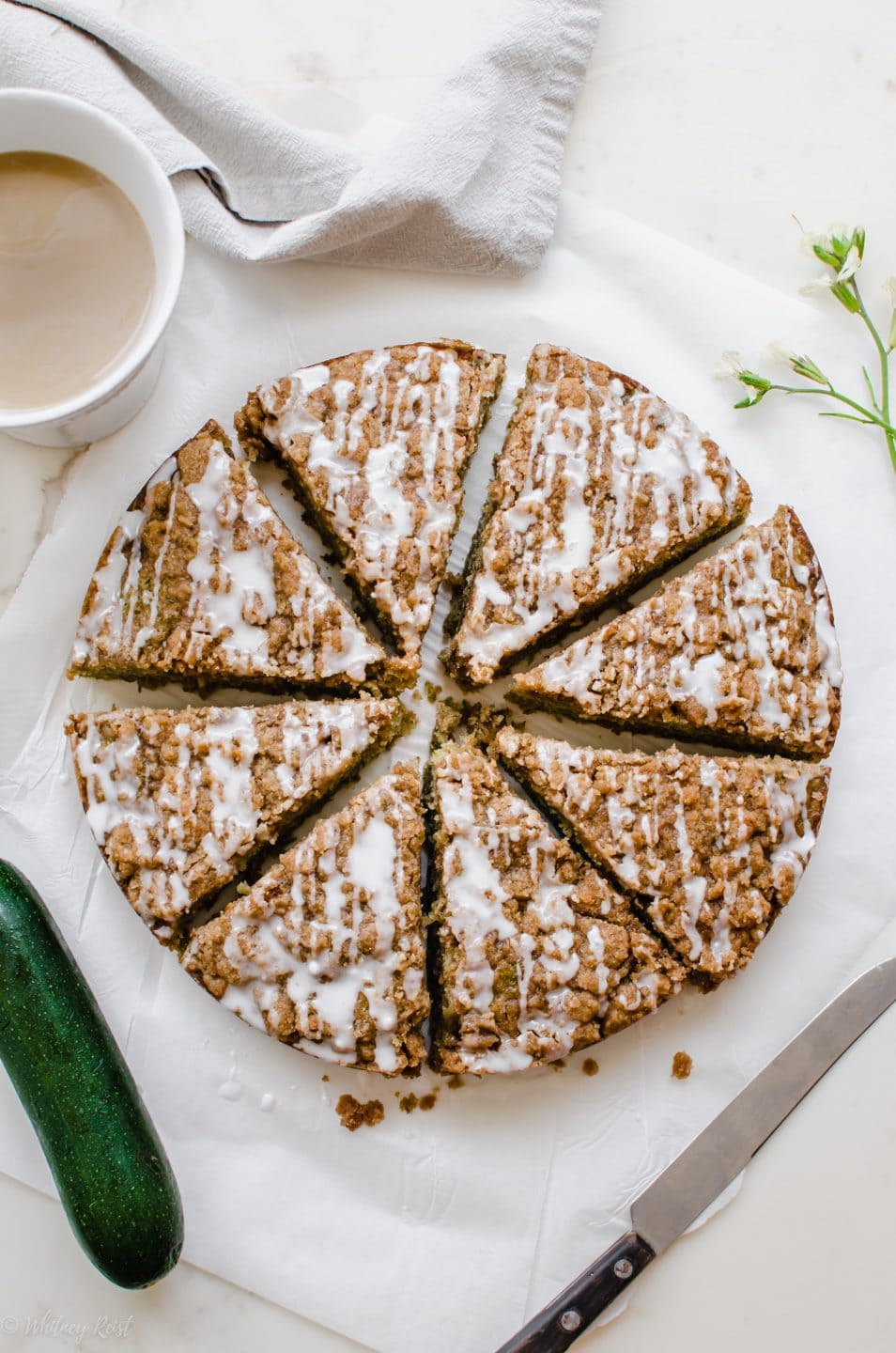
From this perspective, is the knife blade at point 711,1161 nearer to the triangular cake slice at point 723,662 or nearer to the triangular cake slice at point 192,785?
the triangular cake slice at point 723,662

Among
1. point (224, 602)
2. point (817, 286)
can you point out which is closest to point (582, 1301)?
point (224, 602)

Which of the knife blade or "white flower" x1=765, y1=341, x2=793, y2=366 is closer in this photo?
the knife blade

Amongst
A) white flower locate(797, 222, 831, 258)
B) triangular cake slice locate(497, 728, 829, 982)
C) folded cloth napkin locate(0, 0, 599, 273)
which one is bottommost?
triangular cake slice locate(497, 728, 829, 982)

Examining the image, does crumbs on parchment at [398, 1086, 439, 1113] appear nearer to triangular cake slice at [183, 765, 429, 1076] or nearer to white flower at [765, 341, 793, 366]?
triangular cake slice at [183, 765, 429, 1076]

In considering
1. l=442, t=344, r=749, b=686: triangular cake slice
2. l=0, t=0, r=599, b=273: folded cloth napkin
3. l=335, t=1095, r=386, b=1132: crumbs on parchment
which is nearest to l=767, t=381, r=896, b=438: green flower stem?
l=442, t=344, r=749, b=686: triangular cake slice

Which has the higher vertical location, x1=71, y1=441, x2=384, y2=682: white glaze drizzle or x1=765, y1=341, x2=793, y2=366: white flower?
x1=765, y1=341, x2=793, y2=366: white flower

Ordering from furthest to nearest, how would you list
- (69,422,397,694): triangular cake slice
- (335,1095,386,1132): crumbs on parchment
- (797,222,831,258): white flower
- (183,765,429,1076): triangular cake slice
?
(797,222,831,258): white flower → (335,1095,386,1132): crumbs on parchment → (69,422,397,694): triangular cake slice → (183,765,429,1076): triangular cake slice

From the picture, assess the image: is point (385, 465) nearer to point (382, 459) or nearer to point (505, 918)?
point (382, 459)

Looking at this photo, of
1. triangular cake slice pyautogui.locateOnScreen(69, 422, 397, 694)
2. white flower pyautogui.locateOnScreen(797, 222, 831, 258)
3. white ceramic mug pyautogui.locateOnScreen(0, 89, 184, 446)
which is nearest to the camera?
white ceramic mug pyautogui.locateOnScreen(0, 89, 184, 446)
